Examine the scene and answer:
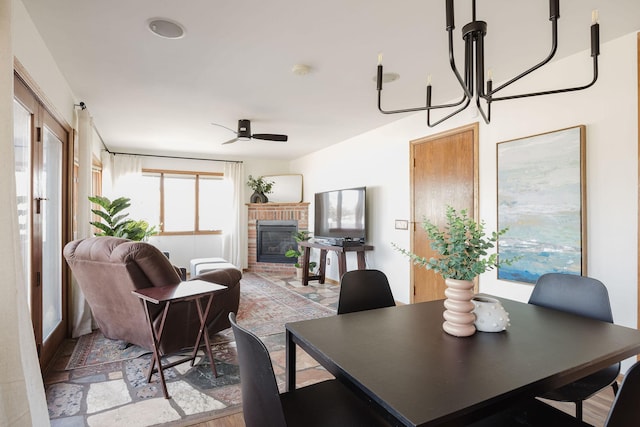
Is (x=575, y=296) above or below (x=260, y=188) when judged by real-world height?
below

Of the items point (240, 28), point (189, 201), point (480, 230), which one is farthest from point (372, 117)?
point (189, 201)

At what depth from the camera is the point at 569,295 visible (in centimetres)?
187

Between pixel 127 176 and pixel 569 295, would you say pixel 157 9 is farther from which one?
pixel 127 176

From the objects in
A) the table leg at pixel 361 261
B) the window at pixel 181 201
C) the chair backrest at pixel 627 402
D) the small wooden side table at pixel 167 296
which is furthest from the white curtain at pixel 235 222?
the chair backrest at pixel 627 402

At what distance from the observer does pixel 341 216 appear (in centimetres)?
536

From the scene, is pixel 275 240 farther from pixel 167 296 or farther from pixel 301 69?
pixel 167 296

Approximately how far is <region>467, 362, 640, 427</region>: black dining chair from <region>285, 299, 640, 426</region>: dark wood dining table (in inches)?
6.0

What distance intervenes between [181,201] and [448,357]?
6.60 meters

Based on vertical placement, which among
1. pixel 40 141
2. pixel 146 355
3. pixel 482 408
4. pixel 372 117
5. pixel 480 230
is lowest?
pixel 146 355

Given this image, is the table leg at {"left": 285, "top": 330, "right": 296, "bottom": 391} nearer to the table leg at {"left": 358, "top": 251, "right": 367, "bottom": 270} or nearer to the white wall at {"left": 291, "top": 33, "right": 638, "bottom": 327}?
the white wall at {"left": 291, "top": 33, "right": 638, "bottom": 327}

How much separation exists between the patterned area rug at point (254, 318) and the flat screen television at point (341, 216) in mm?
1097

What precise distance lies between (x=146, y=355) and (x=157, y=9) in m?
2.60

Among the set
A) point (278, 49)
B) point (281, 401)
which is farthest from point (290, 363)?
point (278, 49)

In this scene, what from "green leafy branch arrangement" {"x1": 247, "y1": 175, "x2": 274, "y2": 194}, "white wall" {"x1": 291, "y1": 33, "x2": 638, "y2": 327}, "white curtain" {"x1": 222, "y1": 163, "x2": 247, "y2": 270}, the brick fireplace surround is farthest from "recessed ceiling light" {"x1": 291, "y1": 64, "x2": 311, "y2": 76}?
"white curtain" {"x1": 222, "y1": 163, "x2": 247, "y2": 270}
